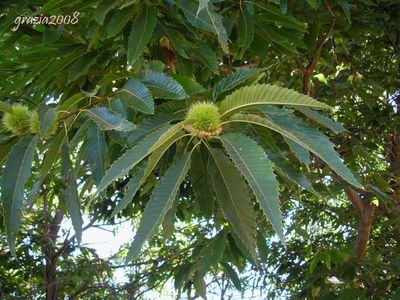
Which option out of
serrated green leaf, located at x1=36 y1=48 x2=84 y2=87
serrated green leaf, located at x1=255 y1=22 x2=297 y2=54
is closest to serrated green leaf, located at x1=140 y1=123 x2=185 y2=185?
serrated green leaf, located at x1=36 y1=48 x2=84 y2=87

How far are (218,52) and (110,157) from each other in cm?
78

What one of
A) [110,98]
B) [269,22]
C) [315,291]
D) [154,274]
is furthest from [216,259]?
[154,274]

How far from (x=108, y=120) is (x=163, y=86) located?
6.3 inches

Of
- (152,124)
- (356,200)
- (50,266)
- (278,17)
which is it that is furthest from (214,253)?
(50,266)

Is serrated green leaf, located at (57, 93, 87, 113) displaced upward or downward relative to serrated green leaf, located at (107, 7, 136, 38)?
downward

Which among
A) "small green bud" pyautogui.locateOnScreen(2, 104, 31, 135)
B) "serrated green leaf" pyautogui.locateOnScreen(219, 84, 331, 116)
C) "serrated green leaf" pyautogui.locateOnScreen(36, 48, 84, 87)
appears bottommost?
"serrated green leaf" pyautogui.locateOnScreen(219, 84, 331, 116)

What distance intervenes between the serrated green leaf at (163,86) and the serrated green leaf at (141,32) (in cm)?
19

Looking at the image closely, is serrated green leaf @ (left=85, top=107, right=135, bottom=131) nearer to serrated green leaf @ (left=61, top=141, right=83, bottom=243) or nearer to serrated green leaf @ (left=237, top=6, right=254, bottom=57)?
serrated green leaf @ (left=61, top=141, right=83, bottom=243)

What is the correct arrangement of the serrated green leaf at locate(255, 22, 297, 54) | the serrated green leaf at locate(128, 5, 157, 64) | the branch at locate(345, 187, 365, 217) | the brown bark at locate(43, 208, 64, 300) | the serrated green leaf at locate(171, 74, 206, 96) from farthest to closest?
the brown bark at locate(43, 208, 64, 300), the branch at locate(345, 187, 365, 217), the serrated green leaf at locate(255, 22, 297, 54), the serrated green leaf at locate(128, 5, 157, 64), the serrated green leaf at locate(171, 74, 206, 96)

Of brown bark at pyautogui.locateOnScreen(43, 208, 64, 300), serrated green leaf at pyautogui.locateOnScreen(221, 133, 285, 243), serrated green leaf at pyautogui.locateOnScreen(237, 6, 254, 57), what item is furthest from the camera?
brown bark at pyautogui.locateOnScreen(43, 208, 64, 300)

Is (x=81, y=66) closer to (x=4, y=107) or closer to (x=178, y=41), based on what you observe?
(x=178, y=41)

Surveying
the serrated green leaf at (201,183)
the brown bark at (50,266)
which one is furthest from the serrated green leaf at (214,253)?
the brown bark at (50,266)

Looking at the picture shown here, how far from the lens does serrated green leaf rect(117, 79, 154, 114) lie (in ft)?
2.78

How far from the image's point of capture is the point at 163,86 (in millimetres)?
906
